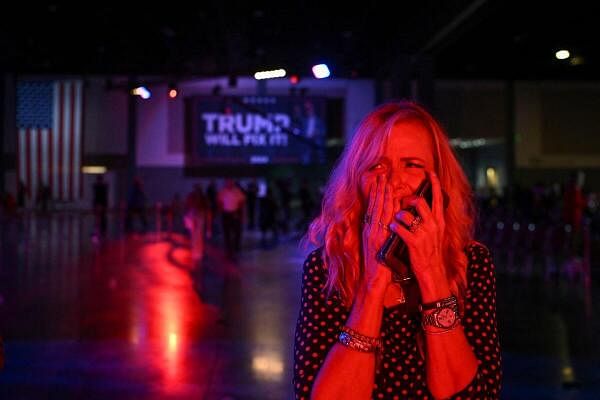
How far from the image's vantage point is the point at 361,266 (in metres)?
1.70

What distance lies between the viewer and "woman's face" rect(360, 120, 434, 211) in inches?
63.6

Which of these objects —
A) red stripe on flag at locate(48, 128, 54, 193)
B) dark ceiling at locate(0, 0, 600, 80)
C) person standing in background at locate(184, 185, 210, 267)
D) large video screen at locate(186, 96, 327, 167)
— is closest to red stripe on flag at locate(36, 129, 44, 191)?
red stripe on flag at locate(48, 128, 54, 193)

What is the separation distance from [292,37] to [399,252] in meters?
19.9

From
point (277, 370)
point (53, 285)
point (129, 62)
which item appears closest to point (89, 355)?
point (277, 370)

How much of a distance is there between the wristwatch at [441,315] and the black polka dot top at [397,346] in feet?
0.35

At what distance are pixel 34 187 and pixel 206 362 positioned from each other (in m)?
27.8

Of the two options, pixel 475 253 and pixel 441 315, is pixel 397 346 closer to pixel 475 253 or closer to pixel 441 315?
pixel 441 315

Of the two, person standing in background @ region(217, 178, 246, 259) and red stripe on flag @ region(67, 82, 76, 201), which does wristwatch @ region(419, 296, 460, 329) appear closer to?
person standing in background @ region(217, 178, 246, 259)

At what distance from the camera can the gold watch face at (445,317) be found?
155cm

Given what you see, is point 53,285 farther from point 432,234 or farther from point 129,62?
point 129,62

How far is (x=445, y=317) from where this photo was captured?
5.09 ft

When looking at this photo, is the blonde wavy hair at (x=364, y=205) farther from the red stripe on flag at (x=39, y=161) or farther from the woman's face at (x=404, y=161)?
the red stripe on flag at (x=39, y=161)

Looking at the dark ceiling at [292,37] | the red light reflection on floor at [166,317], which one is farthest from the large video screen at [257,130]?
the red light reflection on floor at [166,317]

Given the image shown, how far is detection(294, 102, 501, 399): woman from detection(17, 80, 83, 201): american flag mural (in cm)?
3117
